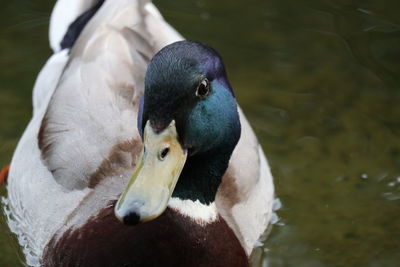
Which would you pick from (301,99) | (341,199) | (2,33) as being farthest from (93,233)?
(2,33)

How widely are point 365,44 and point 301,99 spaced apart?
76 cm

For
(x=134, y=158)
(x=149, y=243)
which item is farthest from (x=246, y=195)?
(x=149, y=243)

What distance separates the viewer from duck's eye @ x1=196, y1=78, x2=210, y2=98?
341 centimetres

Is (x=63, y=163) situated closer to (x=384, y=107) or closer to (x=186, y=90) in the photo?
(x=186, y=90)

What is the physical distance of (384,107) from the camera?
5.65 metres

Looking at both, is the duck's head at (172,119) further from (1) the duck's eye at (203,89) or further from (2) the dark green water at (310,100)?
(2) the dark green water at (310,100)

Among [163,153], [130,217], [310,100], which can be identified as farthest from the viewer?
[310,100]

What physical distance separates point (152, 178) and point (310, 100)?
265 cm

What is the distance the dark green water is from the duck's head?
129 centimetres

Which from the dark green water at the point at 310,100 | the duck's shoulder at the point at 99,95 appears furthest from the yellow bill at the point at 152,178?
the dark green water at the point at 310,100

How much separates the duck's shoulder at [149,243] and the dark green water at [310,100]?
0.67 metres

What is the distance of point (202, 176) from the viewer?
3828 millimetres

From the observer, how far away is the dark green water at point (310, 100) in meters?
4.74

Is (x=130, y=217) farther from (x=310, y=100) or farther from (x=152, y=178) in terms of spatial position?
(x=310, y=100)
